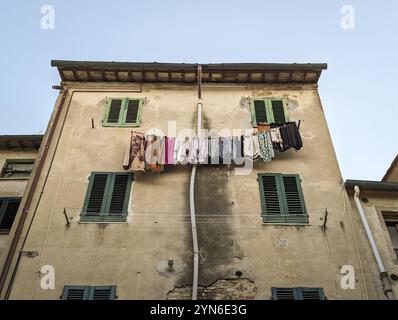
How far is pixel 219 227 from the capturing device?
40.8ft

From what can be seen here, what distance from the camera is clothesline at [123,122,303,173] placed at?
13.8 m

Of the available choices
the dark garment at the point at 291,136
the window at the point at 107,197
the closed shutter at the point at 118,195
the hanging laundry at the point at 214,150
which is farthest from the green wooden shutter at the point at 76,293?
the dark garment at the point at 291,136

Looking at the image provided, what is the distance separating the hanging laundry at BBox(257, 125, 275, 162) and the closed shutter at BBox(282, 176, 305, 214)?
0.81m

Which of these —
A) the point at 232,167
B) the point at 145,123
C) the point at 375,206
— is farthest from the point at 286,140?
the point at 145,123

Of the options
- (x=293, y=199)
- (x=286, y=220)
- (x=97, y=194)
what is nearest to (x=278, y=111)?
(x=293, y=199)

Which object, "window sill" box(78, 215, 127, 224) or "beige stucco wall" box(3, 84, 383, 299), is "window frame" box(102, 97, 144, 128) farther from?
"window sill" box(78, 215, 127, 224)

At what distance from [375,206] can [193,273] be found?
593 cm

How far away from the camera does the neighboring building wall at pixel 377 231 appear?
11852 mm

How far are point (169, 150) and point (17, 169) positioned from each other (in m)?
6.37

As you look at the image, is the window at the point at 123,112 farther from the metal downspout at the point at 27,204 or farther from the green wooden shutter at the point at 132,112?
the metal downspout at the point at 27,204

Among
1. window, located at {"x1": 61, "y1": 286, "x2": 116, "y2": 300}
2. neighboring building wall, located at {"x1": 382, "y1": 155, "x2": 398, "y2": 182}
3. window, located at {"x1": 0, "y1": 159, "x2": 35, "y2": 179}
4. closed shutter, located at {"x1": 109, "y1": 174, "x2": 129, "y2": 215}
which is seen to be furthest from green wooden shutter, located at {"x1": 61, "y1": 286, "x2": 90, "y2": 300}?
neighboring building wall, located at {"x1": 382, "y1": 155, "x2": 398, "y2": 182}

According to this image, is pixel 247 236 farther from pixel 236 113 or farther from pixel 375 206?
pixel 236 113

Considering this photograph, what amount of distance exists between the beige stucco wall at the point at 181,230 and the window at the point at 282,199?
0.22 meters

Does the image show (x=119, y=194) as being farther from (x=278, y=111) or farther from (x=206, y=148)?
(x=278, y=111)
